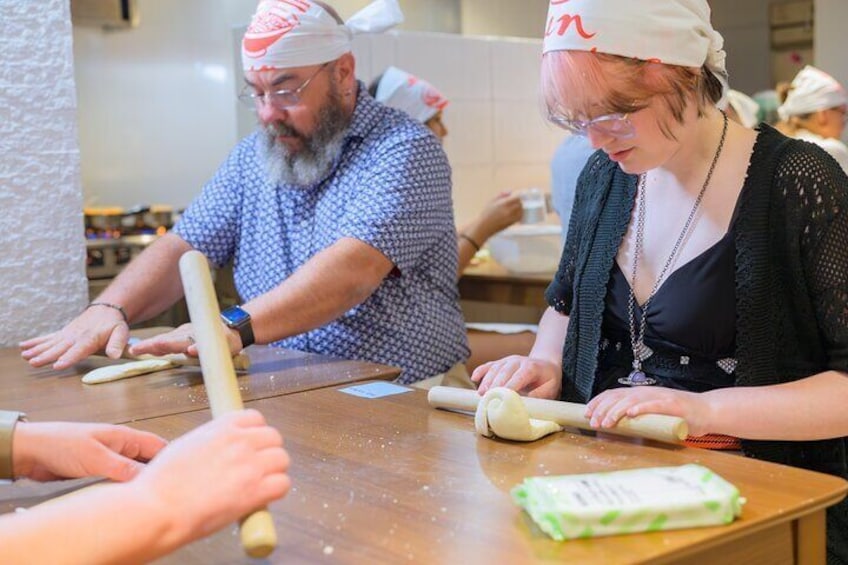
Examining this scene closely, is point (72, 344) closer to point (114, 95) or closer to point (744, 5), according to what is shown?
point (114, 95)

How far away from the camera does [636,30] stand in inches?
57.7

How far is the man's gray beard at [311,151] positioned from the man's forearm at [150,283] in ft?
1.08

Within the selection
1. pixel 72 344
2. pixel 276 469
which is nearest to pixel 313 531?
pixel 276 469

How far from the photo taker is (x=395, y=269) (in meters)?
2.39

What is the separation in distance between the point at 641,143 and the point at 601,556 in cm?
73

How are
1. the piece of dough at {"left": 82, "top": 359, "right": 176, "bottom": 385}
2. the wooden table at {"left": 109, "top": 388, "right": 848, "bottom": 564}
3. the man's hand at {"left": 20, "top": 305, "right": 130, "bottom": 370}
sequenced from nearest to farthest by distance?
1. the wooden table at {"left": 109, "top": 388, "right": 848, "bottom": 564}
2. the piece of dough at {"left": 82, "top": 359, "right": 176, "bottom": 385}
3. the man's hand at {"left": 20, "top": 305, "right": 130, "bottom": 370}

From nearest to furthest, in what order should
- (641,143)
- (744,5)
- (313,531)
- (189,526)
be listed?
(189,526) < (313,531) < (641,143) < (744,5)

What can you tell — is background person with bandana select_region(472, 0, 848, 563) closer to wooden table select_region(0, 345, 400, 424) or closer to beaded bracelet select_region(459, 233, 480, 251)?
wooden table select_region(0, 345, 400, 424)

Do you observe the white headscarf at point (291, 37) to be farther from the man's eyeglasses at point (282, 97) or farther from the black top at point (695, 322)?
the black top at point (695, 322)

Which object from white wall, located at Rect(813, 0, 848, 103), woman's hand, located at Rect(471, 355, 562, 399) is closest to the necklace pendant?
woman's hand, located at Rect(471, 355, 562, 399)

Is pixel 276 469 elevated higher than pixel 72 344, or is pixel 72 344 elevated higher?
pixel 276 469

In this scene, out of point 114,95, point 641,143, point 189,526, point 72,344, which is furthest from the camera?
point 114,95

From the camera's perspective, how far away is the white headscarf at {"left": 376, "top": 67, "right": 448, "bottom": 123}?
3.61 metres

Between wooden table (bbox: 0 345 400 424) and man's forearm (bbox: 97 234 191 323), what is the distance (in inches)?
11.7
